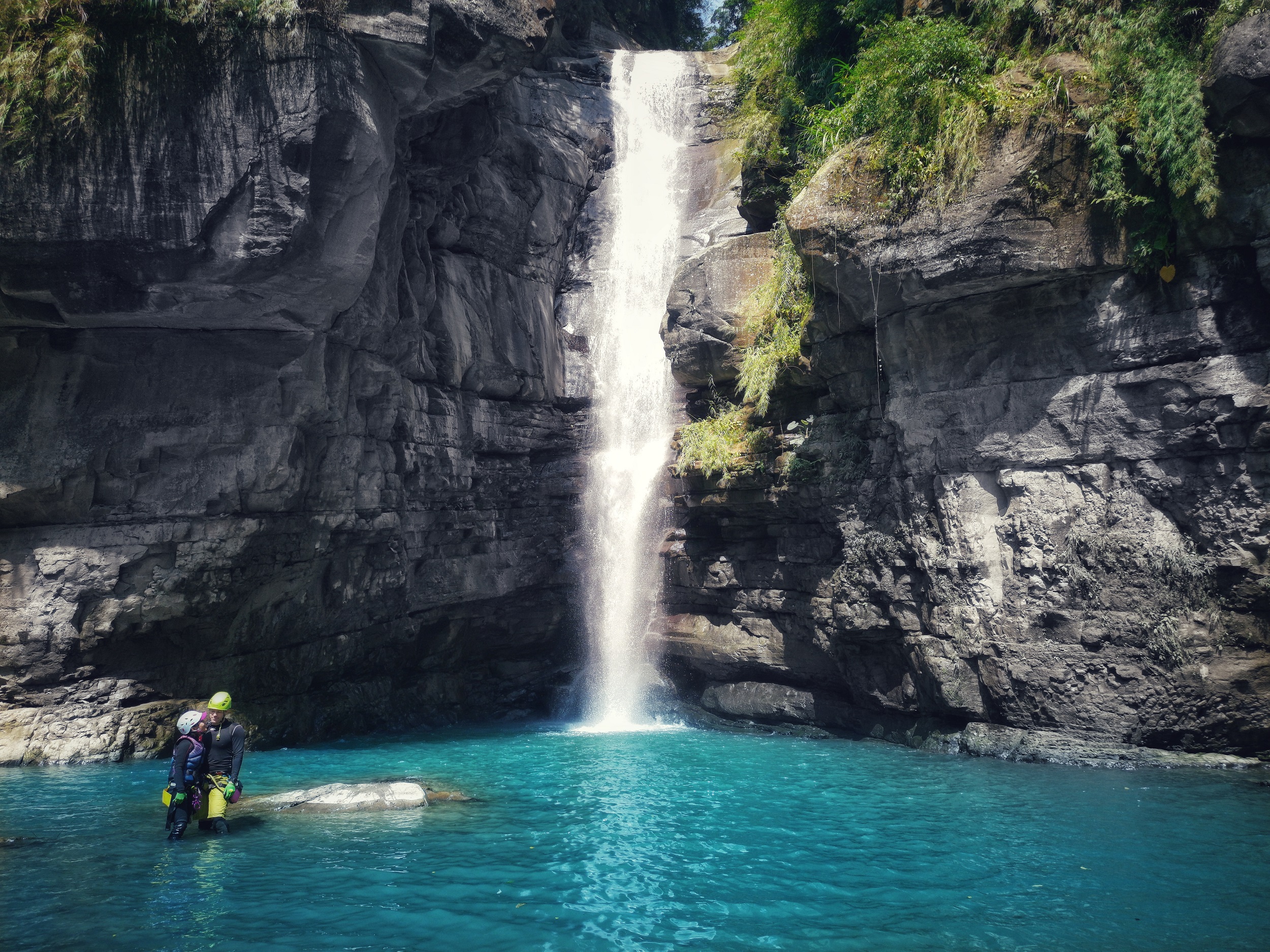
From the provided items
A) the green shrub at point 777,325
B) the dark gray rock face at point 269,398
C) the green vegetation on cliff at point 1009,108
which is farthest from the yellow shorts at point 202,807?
the green shrub at point 777,325

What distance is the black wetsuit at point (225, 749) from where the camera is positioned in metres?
9.77

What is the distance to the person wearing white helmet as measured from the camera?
9484 mm

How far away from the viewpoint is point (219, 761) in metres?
9.82

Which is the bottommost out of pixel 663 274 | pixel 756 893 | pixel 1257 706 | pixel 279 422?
pixel 756 893

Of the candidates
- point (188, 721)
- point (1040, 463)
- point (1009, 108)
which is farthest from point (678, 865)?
point (1009, 108)

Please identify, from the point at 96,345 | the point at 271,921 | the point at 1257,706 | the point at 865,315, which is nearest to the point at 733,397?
the point at 865,315

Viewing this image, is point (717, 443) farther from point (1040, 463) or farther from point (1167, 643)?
point (1167, 643)

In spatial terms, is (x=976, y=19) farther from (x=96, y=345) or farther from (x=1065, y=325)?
(x=96, y=345)

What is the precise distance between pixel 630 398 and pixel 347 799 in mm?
13472

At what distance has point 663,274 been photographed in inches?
947

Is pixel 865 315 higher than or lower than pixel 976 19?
lower

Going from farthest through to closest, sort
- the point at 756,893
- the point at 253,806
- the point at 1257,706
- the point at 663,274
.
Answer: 1. the point at 663,274
2. the point at 1257,706
3. the point at 253,806
4. the point at 756,893

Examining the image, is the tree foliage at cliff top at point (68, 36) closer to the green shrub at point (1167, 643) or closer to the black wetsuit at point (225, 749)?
the black wetsuit at point (225, 749)

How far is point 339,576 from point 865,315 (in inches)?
437
